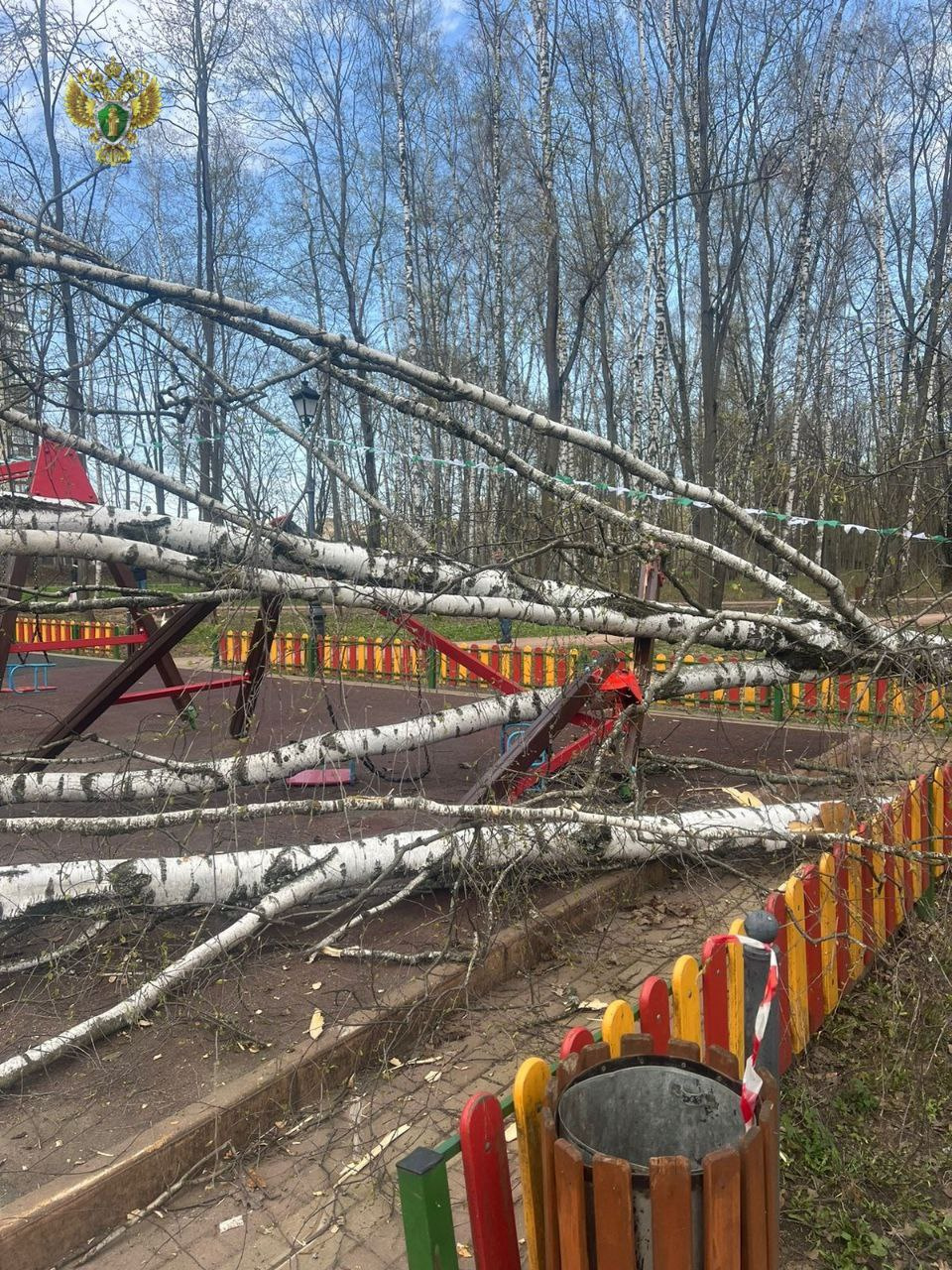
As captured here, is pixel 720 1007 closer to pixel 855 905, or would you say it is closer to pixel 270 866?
pixel 855 905

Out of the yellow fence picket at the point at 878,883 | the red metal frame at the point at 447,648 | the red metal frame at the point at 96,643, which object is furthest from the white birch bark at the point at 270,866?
the red metal frame at the point at 96,643

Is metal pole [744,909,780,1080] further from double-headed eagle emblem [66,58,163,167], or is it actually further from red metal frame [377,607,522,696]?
double-headed eagle emblem [66,58,163,167]

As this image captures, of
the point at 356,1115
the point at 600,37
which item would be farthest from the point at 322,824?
the point at 600,37

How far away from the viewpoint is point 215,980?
3756mm

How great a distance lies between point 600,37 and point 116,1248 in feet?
74.3

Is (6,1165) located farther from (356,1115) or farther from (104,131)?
(104,131)

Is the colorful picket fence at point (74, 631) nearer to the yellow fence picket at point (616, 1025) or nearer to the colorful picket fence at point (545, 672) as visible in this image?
the colorful picket fence at point (545, 672)

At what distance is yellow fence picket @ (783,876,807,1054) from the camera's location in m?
3.11

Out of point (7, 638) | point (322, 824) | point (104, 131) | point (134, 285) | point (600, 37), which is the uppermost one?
point (600, 37)

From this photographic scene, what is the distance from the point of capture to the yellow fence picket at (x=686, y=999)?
2443 millimetres

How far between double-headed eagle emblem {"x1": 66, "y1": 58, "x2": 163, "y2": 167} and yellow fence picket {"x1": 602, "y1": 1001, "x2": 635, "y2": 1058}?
4.40 metres

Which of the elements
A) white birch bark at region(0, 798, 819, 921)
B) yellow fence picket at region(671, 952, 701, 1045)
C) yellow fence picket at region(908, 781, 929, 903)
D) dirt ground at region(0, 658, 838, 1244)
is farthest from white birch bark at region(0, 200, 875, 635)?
yellow fence picket at region(671, 952, 701, 1045)

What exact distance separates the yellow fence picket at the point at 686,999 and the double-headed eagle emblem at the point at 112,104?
4393mm

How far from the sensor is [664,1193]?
58.2 inches
